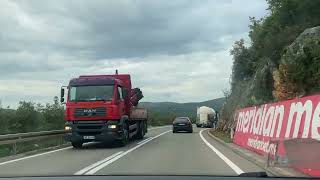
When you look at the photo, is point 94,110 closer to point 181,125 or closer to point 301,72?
point 301,72

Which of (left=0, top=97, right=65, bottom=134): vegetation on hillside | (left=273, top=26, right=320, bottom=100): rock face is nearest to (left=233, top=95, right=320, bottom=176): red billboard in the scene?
(left=273, top=26, right=320, bottom=100): rock face

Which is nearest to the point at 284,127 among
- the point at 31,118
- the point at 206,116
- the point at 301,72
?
the point at 301,72

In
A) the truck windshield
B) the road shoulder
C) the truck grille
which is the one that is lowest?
the road shoulder

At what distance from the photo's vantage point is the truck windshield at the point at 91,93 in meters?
26.2

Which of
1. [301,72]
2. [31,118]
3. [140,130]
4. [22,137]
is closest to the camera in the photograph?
[22,137]

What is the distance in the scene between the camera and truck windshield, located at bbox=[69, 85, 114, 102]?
26219 millimetres

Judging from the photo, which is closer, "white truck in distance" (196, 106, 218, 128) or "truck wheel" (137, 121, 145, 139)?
"truck wheel" (137, 121, 145, 139)

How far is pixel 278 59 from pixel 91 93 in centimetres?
2325

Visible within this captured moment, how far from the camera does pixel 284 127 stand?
17.7 meters

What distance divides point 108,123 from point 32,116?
17.0 m

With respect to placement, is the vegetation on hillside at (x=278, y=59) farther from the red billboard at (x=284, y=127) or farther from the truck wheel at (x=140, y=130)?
the red billboard at (x=284, y=127)

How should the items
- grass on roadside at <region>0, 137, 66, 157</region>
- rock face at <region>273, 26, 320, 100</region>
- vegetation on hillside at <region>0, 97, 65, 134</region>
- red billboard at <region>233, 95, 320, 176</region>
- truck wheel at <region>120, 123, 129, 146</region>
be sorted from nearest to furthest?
red billboard at <region>233, 95, 320, 176</region> < grass on roadside at <region>0, 137, 66, 157</region> < truck wheel at <region>120, 123, 129, 146</region> < rock face at <region>273, 26, 320, 100</region> < vegetation on hillside at <region>0, 97, 65, 134</region>

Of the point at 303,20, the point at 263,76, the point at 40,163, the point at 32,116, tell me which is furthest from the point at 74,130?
the point at 303,20

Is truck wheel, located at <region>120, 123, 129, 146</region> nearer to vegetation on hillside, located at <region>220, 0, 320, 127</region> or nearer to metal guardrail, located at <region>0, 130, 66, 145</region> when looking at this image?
metal guardrail, located at <region>0, 130, 66, 145</region>
